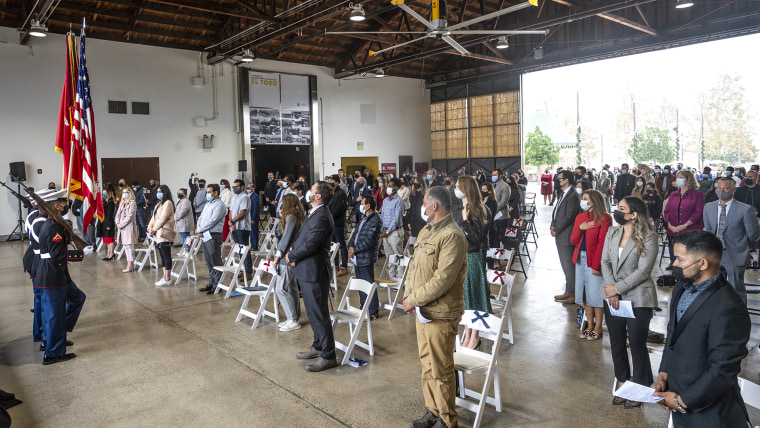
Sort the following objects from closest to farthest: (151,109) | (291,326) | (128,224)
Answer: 1. (291,326)
2. (128,224)
3. (151,109)

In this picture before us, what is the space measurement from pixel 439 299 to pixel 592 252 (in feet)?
7.82

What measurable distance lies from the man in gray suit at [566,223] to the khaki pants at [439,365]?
3.46m

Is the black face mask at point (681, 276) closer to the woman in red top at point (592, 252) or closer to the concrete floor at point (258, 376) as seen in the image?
the concrete floor at point (258, 376)

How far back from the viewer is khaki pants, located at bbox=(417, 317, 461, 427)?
3021 millimetres

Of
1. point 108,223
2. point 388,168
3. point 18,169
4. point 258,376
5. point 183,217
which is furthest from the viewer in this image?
point 388,168

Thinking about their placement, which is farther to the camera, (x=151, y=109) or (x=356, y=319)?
(x=151, y=109)

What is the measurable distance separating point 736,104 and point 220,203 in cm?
4861

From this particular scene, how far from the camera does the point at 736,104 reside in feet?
137

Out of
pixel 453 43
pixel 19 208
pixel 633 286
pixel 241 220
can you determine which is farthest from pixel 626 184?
pixel 19 208

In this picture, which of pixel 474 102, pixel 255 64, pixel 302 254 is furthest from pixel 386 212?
pixel 474 102

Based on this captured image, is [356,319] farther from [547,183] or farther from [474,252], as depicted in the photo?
[547,183]

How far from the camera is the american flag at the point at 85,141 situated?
17.6ft

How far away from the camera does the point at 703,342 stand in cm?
206

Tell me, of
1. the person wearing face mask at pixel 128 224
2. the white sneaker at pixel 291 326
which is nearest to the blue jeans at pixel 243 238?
the person wearing face mask at pixel 128 224
